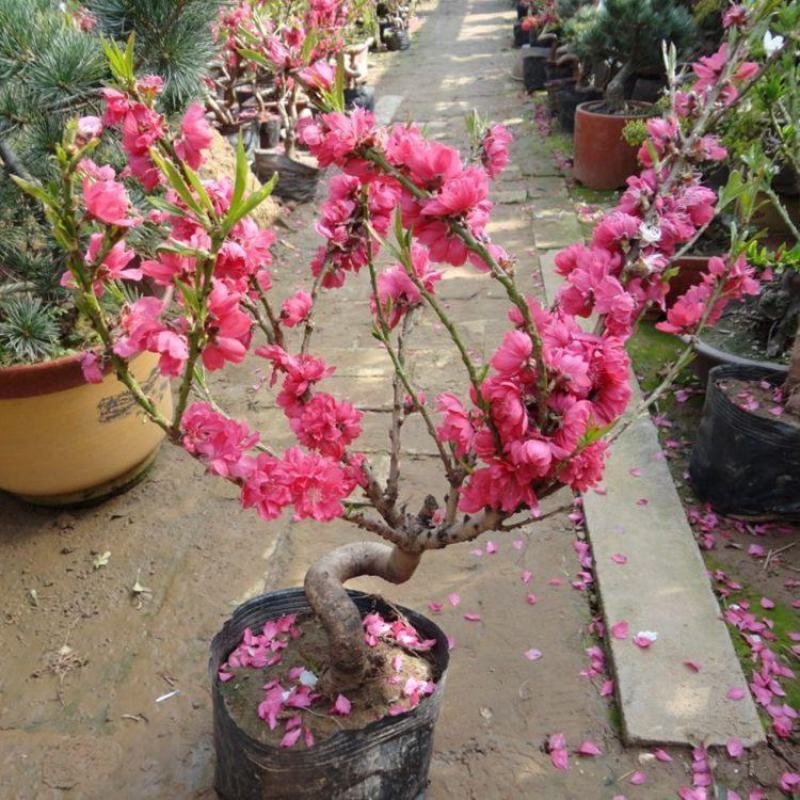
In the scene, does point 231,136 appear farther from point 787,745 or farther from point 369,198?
point 787,745

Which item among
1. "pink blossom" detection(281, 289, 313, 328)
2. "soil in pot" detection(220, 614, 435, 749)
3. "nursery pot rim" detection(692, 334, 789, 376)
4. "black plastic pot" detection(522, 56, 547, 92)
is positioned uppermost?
"pink blossom" detection(281, 289, 313, 328)

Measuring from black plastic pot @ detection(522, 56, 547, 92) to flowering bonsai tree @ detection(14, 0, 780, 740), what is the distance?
24.3 ft

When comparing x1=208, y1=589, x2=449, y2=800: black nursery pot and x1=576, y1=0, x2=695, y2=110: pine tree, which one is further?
x1=576, y1=0, x2=695, y2=110: pine tree

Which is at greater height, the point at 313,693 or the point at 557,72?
the point at 313,693

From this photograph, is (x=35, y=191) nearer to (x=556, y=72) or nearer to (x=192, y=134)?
(x=192, y=134)

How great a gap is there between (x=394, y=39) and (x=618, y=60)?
21.6 ft

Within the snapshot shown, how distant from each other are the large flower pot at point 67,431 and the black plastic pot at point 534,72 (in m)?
6.94

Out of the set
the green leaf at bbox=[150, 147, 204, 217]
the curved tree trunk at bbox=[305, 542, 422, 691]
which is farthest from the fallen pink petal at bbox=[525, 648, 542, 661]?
the green leaf at bbox=[150, 147, 204, 217]

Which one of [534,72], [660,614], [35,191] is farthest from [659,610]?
[534,72]

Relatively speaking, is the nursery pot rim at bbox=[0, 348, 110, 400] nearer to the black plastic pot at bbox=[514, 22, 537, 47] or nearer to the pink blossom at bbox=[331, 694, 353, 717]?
the pink blossom at bbox=[331, 694, 353, 717]

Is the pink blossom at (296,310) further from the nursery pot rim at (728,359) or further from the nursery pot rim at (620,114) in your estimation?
the nursery pot rim at (620,114)

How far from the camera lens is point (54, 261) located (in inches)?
91.1

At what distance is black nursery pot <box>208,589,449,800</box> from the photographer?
1.46 m

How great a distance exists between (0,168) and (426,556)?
1.76 metres
